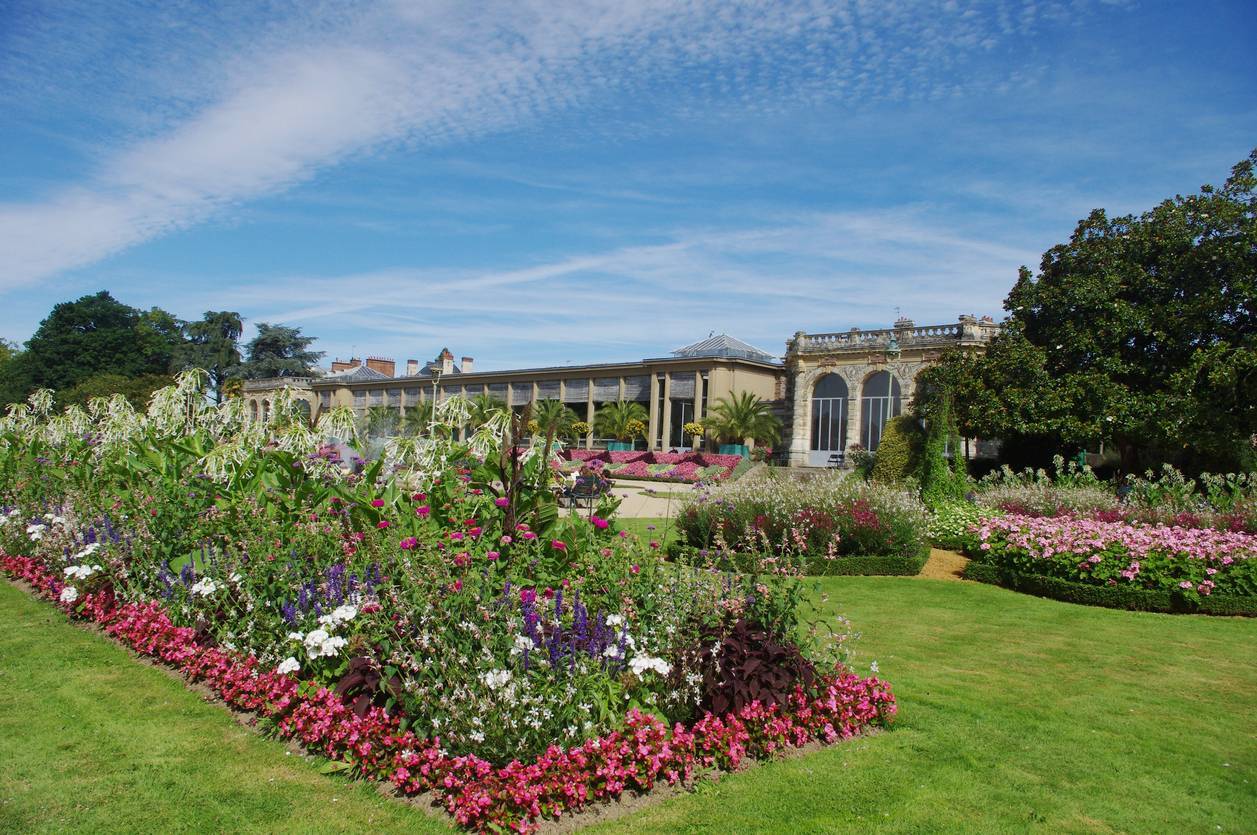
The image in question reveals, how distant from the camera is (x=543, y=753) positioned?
13.8ft

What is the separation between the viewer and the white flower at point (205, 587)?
5672 millimetres

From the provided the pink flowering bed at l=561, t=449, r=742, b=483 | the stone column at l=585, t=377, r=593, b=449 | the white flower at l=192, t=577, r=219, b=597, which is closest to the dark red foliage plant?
the white flower at l=192, t=577, r=219, b=597

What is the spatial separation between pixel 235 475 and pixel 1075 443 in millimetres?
23454

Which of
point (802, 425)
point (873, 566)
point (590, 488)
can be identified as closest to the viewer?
point (590, 488)

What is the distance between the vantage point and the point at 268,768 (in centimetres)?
440

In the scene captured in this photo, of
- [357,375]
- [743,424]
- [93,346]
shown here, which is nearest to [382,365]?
[357,375]

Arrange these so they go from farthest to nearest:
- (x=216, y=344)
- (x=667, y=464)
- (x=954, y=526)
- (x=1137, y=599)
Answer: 1. (x=216, y=344)
2. (x=667, y=464)
3. (x=954, y=526)
4. (x=1137, y=599)

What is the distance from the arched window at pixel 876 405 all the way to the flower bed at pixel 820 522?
25.7 meters

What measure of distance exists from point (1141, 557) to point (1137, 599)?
60 centimetres

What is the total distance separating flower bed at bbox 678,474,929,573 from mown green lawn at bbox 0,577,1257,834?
16.0 feet

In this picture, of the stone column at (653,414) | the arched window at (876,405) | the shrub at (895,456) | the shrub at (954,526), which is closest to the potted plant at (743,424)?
the stone column at (653,414)

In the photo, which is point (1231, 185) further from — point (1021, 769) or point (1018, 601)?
point (1021, 769)

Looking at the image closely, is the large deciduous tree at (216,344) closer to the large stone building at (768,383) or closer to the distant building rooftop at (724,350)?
the large stone building at (768,383)

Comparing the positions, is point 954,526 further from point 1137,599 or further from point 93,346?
point 93,346
